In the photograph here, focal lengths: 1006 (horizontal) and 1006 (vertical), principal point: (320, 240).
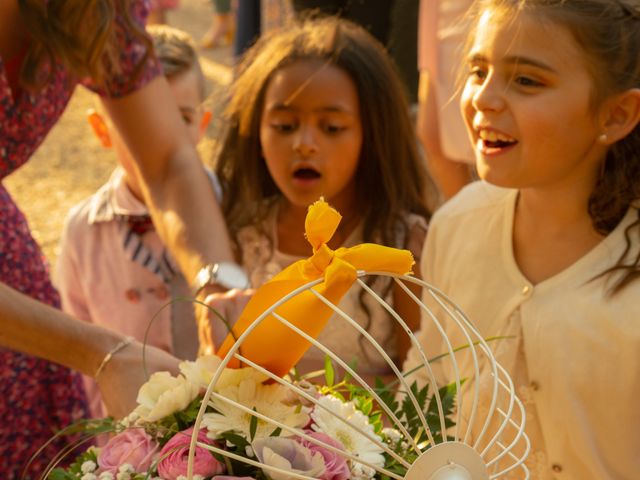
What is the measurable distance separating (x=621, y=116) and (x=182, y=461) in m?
0.98

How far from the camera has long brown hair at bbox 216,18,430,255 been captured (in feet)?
7.59

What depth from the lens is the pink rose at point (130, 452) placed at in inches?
44.1

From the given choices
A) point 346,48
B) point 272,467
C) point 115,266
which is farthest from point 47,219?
point 272,467

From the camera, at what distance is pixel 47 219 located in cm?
523

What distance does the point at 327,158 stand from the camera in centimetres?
224

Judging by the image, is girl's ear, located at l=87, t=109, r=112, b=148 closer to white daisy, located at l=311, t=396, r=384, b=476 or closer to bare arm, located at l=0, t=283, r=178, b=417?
bare arm, located at l=0, t=283, r=178, b=417

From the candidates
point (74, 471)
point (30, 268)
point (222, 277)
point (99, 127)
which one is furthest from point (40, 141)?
point (74, 471)

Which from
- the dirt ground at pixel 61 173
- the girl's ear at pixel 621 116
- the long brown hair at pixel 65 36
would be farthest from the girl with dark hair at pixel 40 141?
the dirt ground at pixel 61 173

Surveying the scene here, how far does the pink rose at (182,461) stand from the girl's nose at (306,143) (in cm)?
120

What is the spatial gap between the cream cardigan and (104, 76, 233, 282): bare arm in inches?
21.0

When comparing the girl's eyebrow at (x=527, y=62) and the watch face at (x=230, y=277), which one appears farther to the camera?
the watch face at (x=230, y=277)

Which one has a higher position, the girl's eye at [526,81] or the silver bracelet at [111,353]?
the girl's eye at [526,81]

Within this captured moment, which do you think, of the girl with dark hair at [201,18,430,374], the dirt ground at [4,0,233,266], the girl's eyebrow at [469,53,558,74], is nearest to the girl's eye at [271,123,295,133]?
the girl with dark hair at [201,18,430,374]

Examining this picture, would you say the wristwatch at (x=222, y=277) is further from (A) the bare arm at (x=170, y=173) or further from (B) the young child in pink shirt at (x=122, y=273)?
(B) the young child in pink shirt at (x=122, y=273)
